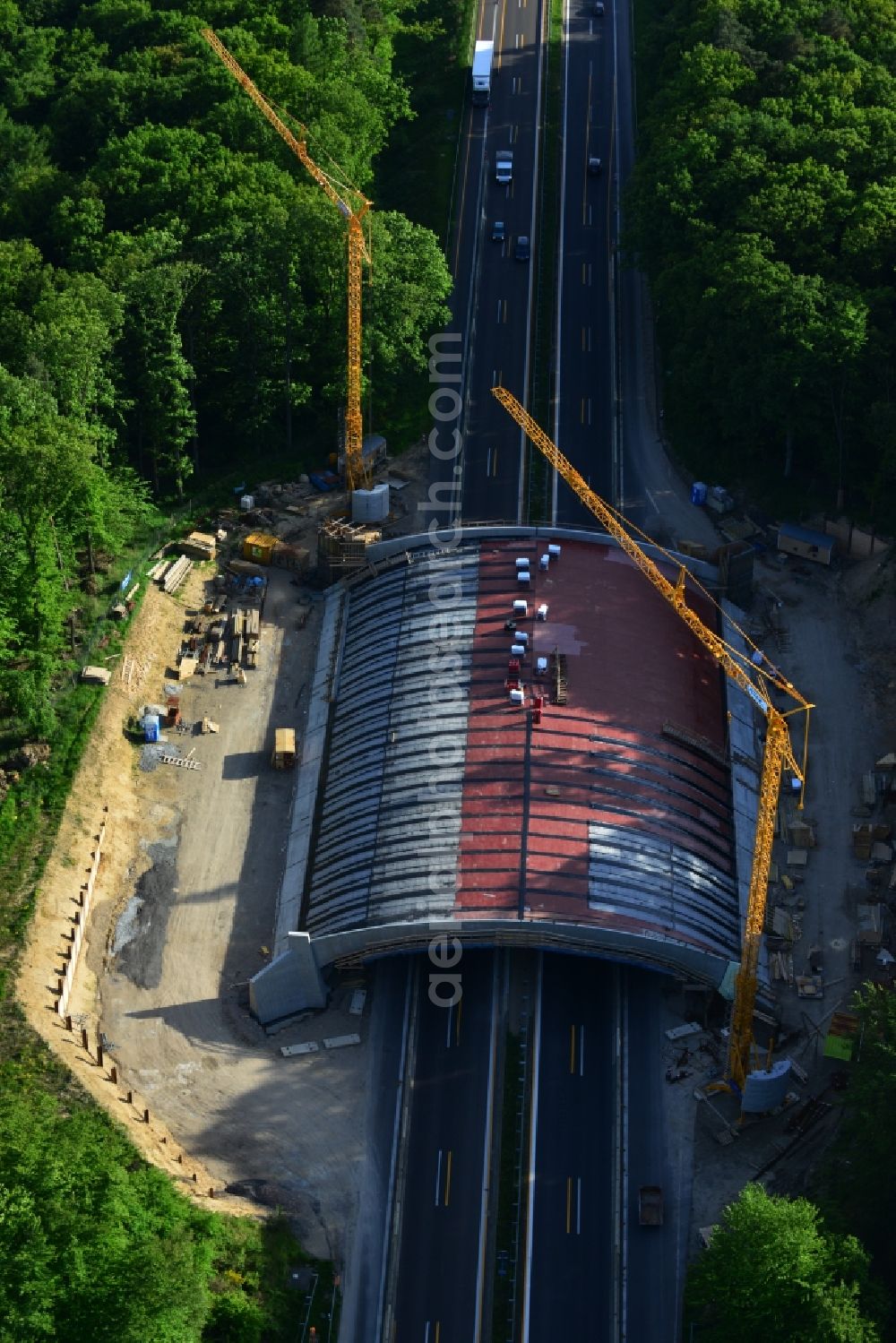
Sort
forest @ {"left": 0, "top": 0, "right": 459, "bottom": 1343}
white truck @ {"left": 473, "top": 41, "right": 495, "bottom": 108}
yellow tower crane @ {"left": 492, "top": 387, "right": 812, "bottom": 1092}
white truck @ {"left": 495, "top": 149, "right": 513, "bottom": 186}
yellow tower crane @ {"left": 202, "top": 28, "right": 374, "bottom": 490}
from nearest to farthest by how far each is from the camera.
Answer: forest @ {"left": 0, "top": 0, "right": 459, "bottom": 1343} → yellow tower crane @ {"left": 492, "top": 387, "right": 812, "bottom": 1092} → yellow tower crane @ {"left": 202, "top": 28, "right": 374, "bottom": 490} → white truck @ {"left": 495, "top": 149, "right": 513, "bottom": 186} → white truck @ {"left": 473, "top": 41, "right": 495, "bottom": 108}

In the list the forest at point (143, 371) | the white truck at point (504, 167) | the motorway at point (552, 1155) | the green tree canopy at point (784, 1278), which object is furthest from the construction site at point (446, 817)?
the white truck at point (504, 167)

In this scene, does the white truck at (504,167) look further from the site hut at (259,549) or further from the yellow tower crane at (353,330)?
the site hut at (259,549)

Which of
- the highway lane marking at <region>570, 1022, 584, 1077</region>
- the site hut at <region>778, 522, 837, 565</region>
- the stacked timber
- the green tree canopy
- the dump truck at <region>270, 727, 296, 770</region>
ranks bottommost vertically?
the green tree canopy

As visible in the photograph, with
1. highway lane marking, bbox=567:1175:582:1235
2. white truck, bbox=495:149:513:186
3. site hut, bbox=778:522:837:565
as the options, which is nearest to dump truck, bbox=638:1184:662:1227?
highway lane marking, bbox=567:1175:582:1235

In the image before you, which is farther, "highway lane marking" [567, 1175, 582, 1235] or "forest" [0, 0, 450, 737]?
"forest" [0, 0, 450, 737]

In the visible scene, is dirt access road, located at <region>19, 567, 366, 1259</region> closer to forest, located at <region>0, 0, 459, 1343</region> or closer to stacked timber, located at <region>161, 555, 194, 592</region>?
forest, located at <region>0, 0, 459, 1343</region>

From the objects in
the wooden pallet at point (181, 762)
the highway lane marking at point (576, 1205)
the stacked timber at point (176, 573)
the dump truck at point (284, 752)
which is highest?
the stacked timber at point (176, 573)

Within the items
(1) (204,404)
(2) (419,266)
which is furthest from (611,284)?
(1) (204,404)
